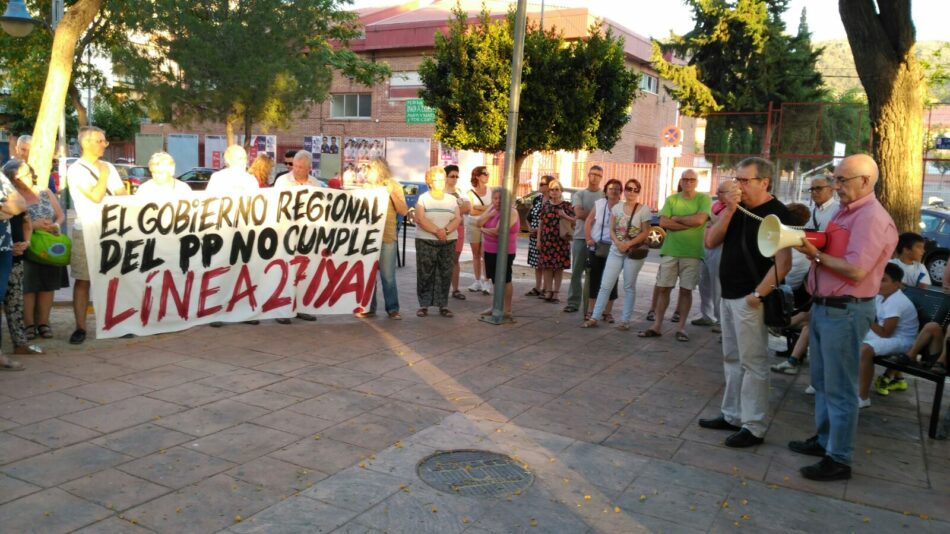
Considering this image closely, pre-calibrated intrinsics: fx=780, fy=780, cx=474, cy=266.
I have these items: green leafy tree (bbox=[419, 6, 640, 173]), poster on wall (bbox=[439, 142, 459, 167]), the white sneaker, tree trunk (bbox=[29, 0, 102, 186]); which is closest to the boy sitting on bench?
the white sneaker

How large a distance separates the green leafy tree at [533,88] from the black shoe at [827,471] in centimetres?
887

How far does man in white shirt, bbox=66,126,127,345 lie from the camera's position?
267 inches

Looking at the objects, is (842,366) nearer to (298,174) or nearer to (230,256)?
(230,256)

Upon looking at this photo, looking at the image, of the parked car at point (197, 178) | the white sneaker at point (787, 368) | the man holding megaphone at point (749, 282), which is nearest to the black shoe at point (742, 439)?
the man holding megaphone at point (749, 282)

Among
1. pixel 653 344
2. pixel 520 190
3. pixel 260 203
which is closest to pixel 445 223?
pixel 260 203

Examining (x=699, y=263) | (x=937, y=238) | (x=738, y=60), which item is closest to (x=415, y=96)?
(x=738, y=60)

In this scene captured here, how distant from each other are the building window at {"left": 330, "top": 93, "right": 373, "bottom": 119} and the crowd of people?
Answer: 1083 inches

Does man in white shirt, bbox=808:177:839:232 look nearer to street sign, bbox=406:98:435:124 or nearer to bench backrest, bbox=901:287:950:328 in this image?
bench backrest, bbox=901:287:950:328

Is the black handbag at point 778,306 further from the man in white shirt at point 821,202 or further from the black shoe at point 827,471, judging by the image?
the man in white shirt at point 821,202

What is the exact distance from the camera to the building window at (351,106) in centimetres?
3734

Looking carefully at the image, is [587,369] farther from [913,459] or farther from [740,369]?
[913,459]

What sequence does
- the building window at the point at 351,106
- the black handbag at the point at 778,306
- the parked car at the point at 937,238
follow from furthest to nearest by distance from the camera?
1. the building window at the point at 351,106
2. the parked car at the point at 937,238
3. the black handbag at the point at 778,306

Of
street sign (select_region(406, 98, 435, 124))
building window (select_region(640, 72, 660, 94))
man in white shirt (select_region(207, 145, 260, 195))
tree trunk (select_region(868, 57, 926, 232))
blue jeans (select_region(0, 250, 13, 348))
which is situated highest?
building window (select_region(640, 72, 660, 94))

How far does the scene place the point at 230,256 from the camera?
7.92m
